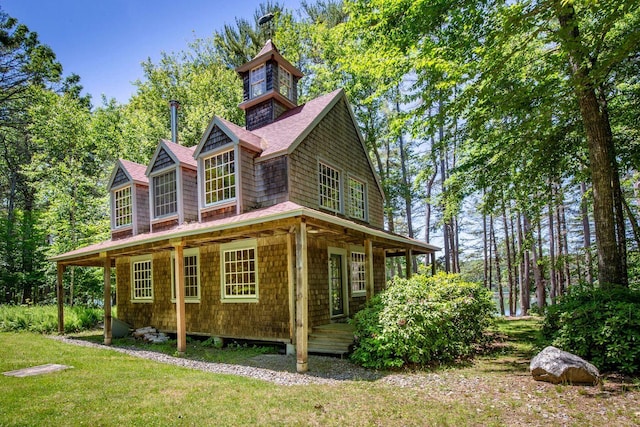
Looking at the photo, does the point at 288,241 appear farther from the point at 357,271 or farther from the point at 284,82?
the point at 284,82

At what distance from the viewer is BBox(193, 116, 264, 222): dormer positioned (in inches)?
386

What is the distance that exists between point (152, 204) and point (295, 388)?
9215 mm

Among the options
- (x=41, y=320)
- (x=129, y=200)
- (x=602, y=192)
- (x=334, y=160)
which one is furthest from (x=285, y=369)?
(x=41, y=320)

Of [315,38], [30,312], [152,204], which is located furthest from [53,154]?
[315,38]

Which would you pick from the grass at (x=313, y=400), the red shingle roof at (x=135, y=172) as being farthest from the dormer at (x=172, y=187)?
the grass at (x=313, y=400)

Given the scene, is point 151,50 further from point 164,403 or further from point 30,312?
point 164,403

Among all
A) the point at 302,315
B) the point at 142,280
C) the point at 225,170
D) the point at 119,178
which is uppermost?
the point at 119,178

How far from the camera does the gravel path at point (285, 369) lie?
21.1 feet

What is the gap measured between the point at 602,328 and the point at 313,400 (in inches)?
198

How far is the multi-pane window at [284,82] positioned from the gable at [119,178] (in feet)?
22.7

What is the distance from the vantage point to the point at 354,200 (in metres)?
12.9

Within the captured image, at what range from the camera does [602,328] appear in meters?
5.99

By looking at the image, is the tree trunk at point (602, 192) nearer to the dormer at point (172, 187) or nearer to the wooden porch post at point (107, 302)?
the dormer at point (172, 187)

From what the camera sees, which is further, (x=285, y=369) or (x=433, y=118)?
(x=433, y=118)
